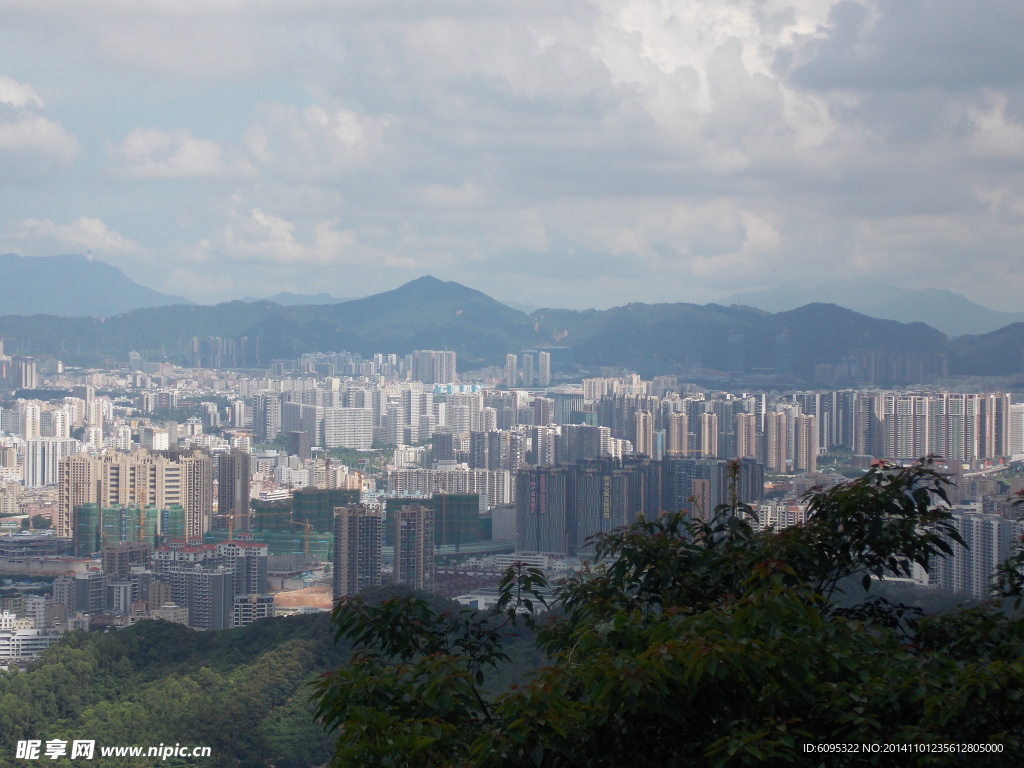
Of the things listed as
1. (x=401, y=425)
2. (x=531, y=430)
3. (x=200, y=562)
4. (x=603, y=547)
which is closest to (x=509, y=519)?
(x=200, y=562)

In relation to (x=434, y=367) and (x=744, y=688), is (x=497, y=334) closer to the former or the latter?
(x=434, y=367)

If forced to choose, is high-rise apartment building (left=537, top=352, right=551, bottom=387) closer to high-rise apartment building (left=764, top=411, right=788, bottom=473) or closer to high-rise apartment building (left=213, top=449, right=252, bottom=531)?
high-rise apartment building (left=764, top=411, right=788, bottom=473)

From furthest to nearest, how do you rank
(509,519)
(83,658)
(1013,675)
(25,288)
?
(25,288) → (509,519) → (83,658) → (1013,675)

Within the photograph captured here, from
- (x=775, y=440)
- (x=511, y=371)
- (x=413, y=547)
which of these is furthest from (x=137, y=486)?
(x=511, y=371)

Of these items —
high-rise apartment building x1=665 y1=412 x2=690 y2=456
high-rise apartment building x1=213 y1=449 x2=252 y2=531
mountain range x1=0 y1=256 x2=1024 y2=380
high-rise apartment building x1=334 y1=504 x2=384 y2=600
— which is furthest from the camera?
mountain range x1=0 y1=256 x2=1024 y2=380

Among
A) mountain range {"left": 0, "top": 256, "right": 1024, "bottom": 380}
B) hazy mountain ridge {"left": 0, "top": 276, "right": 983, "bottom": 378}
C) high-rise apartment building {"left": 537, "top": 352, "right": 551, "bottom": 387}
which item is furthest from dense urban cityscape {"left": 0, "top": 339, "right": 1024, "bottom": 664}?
hazy mountain ridge {"left": 0, "top": 276, "right": 983, "bottom": 378}

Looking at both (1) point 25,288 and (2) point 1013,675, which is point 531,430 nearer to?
(2) point 1013,675
